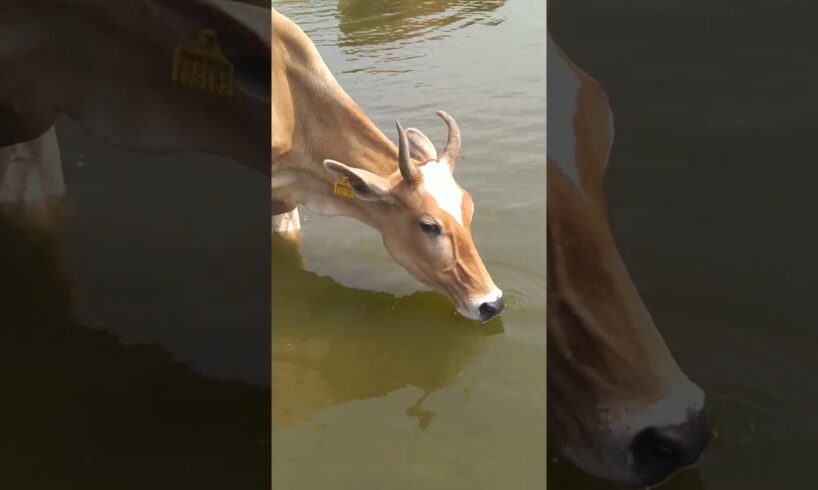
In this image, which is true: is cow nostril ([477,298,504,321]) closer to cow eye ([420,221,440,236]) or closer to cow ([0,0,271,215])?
cow eye ([420,221,440,236])

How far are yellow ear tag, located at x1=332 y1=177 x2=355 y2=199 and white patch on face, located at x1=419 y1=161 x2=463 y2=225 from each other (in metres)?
0.19

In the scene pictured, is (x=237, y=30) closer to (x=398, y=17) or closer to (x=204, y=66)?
(x=204, y=66)

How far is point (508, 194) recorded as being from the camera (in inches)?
69.8

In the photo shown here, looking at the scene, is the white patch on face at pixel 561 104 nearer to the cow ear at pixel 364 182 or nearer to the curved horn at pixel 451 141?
the curved horn at pixel 451 141

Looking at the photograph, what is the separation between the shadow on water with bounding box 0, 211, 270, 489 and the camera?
166 centimetres

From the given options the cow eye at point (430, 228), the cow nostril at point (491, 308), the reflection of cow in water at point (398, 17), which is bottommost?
the cow nostril at point (491, 308)

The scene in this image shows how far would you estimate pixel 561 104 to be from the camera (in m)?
1.74

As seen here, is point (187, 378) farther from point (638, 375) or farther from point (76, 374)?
point (638, 375)

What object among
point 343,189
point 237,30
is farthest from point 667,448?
point 237,30

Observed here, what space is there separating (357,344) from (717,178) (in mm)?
809

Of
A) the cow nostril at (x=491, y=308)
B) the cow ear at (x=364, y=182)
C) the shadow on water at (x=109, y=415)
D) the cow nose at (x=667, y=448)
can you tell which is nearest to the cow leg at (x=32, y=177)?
the shadow on water at (x=109, y=415)

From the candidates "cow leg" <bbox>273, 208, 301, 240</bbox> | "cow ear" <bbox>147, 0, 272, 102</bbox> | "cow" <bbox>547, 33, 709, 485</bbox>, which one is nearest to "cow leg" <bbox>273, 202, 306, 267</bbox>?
"cow leg" <bbox>273, 208, 301, 240</bbox>

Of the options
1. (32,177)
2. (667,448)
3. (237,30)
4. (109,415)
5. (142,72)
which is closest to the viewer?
(667,448)

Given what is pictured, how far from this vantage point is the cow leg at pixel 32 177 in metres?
2.52
